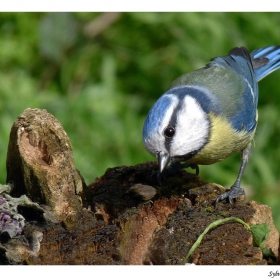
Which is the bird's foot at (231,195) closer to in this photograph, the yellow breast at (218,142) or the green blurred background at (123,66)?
the yellow breast at (218,142)

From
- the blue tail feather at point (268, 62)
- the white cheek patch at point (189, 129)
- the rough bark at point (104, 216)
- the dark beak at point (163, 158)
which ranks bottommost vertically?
the rough bark at point (104, 216)

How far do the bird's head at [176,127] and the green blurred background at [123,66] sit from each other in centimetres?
169

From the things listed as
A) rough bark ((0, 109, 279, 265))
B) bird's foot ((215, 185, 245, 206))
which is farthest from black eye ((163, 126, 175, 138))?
bird's foot ((215, 185, 245, 206))

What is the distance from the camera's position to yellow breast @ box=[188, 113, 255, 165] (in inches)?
127

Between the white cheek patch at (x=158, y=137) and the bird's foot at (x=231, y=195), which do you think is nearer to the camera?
the bird's foot at (x=231, y=195)

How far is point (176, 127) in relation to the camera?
294 cm

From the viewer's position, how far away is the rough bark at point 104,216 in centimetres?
238

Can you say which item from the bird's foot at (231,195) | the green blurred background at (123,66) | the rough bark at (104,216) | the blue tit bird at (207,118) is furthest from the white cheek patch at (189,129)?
the green blurred background at (123,66)

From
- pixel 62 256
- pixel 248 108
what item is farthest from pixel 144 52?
pixel 62 256

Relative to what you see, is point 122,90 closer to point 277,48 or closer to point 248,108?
point 277,48

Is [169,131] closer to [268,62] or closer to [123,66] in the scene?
[268,62]

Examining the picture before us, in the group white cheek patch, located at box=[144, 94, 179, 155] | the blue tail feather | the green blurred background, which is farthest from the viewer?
the green blurred background

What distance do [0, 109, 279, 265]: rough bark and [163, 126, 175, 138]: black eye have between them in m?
0.25

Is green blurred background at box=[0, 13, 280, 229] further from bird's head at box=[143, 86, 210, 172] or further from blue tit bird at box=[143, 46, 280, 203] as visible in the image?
bird's head at box=[143, 86, 210, 172]
